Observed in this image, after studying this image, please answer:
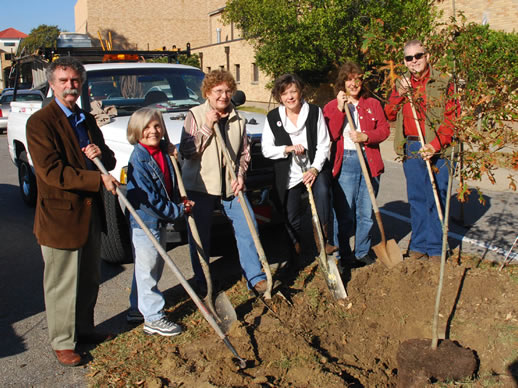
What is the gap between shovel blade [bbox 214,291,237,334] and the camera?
12.8ft

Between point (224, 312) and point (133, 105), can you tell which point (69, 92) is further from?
point (133, 105)

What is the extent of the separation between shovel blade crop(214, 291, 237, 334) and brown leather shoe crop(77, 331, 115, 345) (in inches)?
33.7

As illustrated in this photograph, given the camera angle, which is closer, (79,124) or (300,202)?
(79,124)

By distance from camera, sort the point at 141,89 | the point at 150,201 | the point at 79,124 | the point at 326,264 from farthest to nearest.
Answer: the point at 141,89
the point at 326,264
the point at 150,201
the point at 79,124

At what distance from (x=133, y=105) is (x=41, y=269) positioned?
7.14 feet

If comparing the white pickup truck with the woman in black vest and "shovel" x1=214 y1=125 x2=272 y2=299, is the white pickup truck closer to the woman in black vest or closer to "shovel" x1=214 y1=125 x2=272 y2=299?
the woman in black vest

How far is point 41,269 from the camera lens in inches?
220

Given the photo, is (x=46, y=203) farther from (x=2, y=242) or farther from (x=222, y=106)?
(x=2, y=242)

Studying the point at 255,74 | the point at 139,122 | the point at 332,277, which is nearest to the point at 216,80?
the point at 139,122

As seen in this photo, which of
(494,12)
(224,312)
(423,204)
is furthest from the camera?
(494,12)

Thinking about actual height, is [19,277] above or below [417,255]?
below

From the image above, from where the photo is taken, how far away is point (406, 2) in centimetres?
1611

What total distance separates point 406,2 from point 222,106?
1397cm

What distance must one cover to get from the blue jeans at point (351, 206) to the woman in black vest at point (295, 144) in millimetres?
239
